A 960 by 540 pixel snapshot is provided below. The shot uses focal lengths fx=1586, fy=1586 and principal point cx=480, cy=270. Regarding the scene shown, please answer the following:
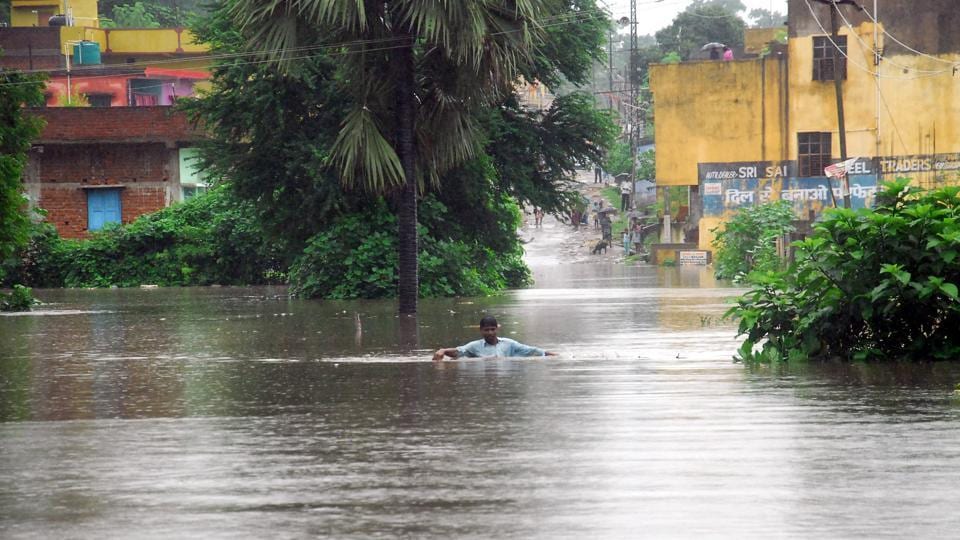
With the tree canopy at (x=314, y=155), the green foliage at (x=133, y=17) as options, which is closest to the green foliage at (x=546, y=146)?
the tree canopy at (x=314, y=155)

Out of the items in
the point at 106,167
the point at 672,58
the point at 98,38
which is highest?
the point at 672,58

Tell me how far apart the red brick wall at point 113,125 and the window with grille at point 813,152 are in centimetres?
2160

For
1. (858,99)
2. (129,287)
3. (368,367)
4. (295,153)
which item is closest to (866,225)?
(368,367)

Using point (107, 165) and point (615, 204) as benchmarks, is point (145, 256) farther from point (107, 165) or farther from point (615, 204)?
point (615, 204)

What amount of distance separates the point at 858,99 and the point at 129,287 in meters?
25.4

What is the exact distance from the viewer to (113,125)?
50719mm

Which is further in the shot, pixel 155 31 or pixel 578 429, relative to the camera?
pixel 155 31

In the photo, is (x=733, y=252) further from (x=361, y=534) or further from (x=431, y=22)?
(x=361, y=534)

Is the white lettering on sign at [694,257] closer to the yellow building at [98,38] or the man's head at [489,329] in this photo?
the yellow building at [98,38]

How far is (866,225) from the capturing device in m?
16.1

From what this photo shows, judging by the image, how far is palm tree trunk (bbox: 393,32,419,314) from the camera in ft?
89.3

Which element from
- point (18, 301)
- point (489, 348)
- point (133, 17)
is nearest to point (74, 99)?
point (133, 17)

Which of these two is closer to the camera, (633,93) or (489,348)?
(489,348)

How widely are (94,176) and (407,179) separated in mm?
26707
